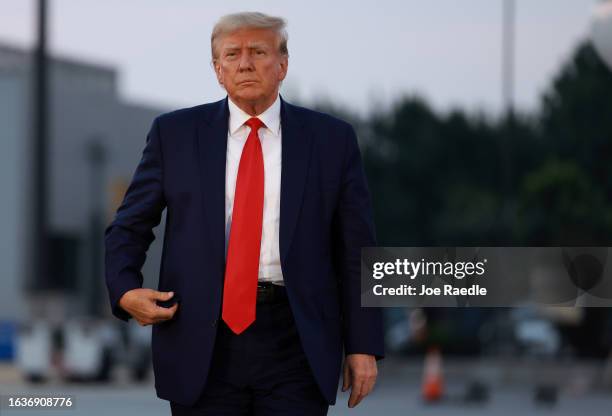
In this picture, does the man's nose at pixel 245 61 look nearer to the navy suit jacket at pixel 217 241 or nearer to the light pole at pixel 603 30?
the navy suit jacket at pixel 217 241

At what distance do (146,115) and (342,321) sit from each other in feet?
155

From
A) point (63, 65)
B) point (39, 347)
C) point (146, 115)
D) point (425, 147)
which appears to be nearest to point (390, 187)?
point (425, 147)

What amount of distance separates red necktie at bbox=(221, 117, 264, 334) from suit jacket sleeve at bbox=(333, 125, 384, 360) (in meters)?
0.25

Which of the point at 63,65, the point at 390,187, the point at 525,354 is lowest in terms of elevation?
the point at 525,354

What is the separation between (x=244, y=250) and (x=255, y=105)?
44 cm

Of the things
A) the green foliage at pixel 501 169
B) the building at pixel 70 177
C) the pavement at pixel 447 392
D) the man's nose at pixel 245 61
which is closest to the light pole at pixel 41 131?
the pavement at pixel 447 392

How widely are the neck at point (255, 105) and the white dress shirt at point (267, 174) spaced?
1 centimetres

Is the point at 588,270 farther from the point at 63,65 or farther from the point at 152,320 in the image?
the point at 63,65

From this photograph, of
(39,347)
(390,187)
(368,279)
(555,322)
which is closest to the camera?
(368,279)

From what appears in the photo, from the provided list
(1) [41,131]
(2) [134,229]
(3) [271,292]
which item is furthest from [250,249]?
(1) [41,131]

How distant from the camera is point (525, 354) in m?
32.8

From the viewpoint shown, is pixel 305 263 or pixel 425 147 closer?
pixel 305 263

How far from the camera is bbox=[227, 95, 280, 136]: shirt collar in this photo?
13.1ft

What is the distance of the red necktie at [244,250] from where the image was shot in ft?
12.4
